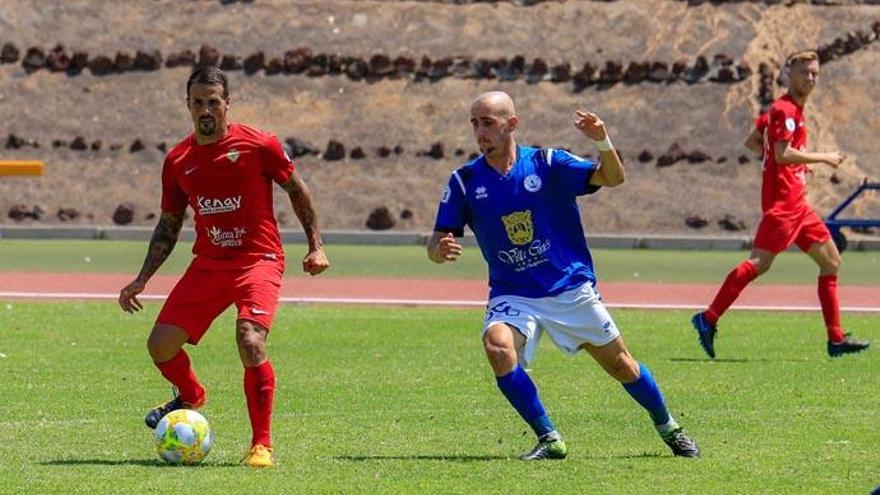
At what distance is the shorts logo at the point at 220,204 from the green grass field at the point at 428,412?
128cm

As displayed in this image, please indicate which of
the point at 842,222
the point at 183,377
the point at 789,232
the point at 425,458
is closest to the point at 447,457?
the point at 425,458

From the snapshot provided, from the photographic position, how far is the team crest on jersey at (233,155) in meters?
9.88

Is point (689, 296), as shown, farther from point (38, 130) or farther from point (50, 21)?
point (50, 21)

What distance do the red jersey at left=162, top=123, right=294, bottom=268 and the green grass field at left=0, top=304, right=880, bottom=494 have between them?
1.08m

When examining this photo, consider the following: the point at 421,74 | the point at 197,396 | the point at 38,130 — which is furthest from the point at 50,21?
the point at 197,396

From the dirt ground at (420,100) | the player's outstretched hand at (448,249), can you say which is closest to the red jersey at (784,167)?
the player's outstretched hand at (448,249)

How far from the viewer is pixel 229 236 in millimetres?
9938

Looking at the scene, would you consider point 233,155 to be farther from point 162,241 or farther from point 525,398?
point 525,398

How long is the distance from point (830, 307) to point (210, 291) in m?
6.57

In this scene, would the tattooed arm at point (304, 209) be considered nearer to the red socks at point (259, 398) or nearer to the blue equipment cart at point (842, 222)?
the red socks at point (259, 398)

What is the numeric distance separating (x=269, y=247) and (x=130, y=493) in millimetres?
2081

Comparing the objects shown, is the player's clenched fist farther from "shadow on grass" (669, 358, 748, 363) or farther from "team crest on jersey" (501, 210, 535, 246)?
"shadow on grass" (669, 358, 748, 363)

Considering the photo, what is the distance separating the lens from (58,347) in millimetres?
15500

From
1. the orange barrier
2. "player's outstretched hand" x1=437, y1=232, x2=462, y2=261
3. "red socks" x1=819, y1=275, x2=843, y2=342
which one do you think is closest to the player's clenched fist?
"player's outstretched hand" x1=437, y1=232, x2=462, y2=261
